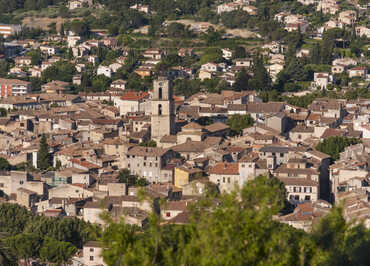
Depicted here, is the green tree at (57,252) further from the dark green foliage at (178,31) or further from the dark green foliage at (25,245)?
the dark green foliage at (178,31)

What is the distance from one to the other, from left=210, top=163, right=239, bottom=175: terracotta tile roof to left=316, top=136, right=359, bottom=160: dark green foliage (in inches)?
222

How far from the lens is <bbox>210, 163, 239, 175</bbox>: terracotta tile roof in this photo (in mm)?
38656

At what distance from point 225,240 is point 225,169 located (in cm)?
2230

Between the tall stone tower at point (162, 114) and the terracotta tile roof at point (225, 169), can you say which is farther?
the tall stone tower at point (162, 114)

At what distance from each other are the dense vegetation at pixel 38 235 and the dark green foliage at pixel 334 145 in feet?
41.7

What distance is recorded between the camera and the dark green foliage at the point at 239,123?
47.8 metres

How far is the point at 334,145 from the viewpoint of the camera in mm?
43312

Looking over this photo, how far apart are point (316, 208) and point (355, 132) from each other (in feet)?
39.6

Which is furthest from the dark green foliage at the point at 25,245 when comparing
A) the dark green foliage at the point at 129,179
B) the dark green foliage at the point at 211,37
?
the dark green foliage at the point at 211,37

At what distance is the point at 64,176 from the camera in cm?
4097

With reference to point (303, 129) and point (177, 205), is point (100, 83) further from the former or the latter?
A: point (177, 205)

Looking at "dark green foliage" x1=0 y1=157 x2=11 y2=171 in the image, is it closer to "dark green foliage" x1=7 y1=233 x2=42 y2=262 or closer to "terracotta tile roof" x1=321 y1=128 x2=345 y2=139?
"dark green foliage" x1=7 y1=233 x2=42 y2=262

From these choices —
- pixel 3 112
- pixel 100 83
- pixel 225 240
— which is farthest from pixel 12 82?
pixel 225 240

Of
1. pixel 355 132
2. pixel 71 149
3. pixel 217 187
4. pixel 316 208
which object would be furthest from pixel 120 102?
pixel 316 208
